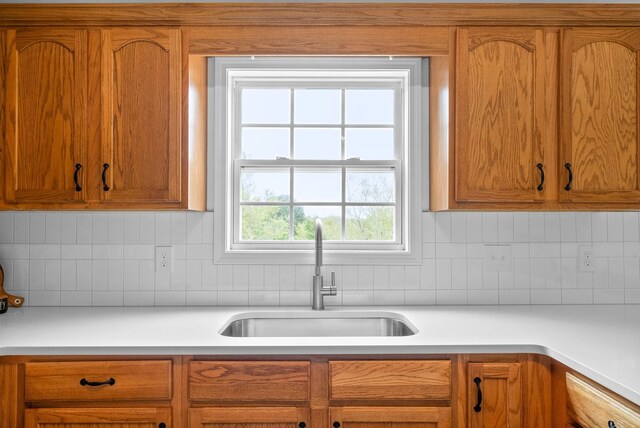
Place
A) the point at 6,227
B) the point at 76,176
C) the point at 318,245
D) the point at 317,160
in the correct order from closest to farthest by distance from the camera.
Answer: the point at 76,176, the point at 318,245, the point at 6,227, the point at 317,160

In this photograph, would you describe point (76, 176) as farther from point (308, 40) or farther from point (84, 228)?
point (308, 40)

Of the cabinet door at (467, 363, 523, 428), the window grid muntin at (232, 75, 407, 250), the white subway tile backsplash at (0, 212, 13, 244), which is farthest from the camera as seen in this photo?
the window grid muntin at (232, 75, 407, 250)

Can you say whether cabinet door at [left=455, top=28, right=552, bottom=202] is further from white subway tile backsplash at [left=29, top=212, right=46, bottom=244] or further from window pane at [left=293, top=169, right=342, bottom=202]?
white subway tile backsplash at [left=29, top=212, right=46, bottom=244]

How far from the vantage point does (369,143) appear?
2367 millimetres

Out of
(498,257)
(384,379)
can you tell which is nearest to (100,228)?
(384,379)

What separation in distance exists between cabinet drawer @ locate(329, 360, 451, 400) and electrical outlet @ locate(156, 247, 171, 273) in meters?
1.04

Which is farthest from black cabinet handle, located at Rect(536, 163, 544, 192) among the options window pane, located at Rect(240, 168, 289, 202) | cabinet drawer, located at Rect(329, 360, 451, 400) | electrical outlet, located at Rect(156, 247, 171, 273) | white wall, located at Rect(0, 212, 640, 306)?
electrical outlet, located at Rect(156, 247, 171, 273)

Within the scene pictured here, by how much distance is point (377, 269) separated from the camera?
2.23 m

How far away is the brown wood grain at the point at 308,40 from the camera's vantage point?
194 centimetres

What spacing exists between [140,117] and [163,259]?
680 mm

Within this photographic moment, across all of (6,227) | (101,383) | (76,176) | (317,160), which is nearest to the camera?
(101,383)

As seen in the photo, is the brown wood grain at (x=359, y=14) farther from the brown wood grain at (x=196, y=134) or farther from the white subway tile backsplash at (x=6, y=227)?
the white subway tile backsplash at (x=6, y=227)

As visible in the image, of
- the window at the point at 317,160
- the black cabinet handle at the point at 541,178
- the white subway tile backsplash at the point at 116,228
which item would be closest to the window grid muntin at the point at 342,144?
the window at the point at 317,160

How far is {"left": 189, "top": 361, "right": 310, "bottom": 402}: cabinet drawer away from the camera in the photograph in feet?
4.99
